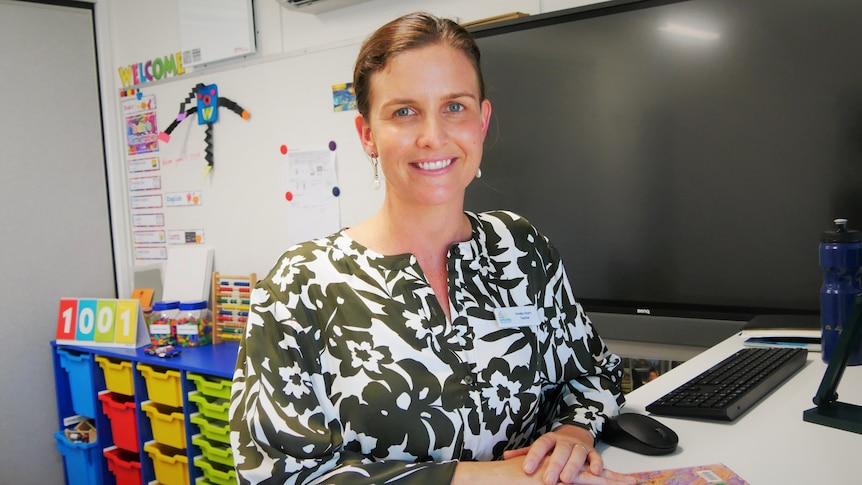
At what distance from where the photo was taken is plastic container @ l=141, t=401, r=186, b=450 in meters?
2.93

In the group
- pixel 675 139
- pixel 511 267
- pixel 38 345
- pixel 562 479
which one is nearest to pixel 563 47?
pixel 675 139

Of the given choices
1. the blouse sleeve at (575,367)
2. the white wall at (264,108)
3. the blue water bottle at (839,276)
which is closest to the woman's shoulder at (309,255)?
the blouse sleeve at (575,367)

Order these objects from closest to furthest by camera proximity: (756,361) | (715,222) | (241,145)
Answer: (756,361), (715,222), (241,145)

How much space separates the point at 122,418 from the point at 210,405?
2.20ft

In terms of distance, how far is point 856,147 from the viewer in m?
1.75

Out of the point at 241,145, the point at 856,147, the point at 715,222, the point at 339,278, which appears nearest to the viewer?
the point at 339,278

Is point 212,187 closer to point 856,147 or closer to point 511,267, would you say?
point 511,267

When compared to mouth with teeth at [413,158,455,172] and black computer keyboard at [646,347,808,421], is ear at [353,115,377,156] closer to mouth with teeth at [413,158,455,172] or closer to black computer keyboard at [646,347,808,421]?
mouth with teeth at [413,158,455,172]

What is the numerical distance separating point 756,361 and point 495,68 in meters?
1.25

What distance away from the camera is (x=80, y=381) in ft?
11.0

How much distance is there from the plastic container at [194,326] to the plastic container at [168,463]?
1.48ft

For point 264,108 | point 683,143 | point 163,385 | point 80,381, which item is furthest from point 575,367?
point 80,381

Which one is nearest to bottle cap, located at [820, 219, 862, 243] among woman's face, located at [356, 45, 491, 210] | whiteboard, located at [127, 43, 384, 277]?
woman's face, located at [356, 45, 491, 210]

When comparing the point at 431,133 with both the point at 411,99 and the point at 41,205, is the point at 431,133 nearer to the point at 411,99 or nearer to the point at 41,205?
the point at 411,99
